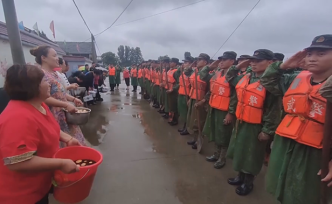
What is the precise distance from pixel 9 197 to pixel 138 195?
1.69 metres

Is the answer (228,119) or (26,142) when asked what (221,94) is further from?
(26,142)

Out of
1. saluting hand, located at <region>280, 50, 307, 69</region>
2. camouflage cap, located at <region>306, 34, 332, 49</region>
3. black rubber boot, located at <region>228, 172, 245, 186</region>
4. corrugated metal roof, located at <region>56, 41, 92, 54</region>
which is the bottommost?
black rubber boot, located at <region>228, 172, 245, 186</region>

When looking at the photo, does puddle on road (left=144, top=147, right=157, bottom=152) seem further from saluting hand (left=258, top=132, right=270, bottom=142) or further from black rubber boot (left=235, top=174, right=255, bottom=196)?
saluting hand (left=258, top=132, right=270, bottom=142)

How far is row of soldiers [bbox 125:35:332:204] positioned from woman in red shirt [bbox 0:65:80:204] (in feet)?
5.74

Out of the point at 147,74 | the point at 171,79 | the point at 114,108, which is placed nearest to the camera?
the point at 171,79

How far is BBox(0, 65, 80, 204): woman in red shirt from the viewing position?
3.78 feet

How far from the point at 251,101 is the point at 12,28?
11.3 feet

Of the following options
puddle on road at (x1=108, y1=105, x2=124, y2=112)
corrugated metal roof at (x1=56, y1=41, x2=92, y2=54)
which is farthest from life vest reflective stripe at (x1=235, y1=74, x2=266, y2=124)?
corrugated metal roof at (x1=56, y1=41, x2=92, y2=54)

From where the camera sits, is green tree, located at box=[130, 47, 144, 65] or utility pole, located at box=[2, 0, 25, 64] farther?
green tree, located at box=[130, 47, 144, 65]

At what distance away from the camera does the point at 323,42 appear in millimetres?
1646

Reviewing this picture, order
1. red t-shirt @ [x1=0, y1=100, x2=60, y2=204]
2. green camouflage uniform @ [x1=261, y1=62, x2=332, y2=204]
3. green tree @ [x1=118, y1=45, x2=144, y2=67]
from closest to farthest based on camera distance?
red t-shirt @ [x1=0, y1=100, x2=60, y2=204], green camouflage uniform @ [x1=261, y1=62, x2=332, y2=204], green tree @ [x1=118, y1=45, x2=144, y2=67]

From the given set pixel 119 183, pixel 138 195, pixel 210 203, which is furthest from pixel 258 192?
pixel 119 183

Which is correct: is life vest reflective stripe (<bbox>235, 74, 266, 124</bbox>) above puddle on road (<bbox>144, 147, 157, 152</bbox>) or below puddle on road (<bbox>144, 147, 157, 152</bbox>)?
above

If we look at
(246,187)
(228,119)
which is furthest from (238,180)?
(228,119)
